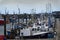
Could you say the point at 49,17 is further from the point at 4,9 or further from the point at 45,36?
the point at 4,9

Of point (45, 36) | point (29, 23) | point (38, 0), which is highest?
point (38, 0)

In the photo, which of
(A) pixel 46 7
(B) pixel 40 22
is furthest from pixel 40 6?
(B) pixel 40 22

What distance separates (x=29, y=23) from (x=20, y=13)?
25 centimetres

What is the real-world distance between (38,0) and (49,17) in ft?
1.23

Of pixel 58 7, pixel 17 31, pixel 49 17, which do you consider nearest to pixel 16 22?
pixel 17 31

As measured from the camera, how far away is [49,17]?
105 inches

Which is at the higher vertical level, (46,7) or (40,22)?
(46,7)

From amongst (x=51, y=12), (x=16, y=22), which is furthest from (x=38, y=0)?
(x=16, y=22)

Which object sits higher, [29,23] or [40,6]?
[40,6]

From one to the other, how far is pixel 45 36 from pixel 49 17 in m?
0.36

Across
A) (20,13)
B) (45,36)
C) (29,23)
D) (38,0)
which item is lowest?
(45,36)

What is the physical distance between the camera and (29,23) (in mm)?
2654

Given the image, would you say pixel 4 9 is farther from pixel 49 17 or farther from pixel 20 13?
pixel 49 17

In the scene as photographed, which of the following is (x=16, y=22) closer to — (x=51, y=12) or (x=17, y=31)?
(x=17, y=31)
